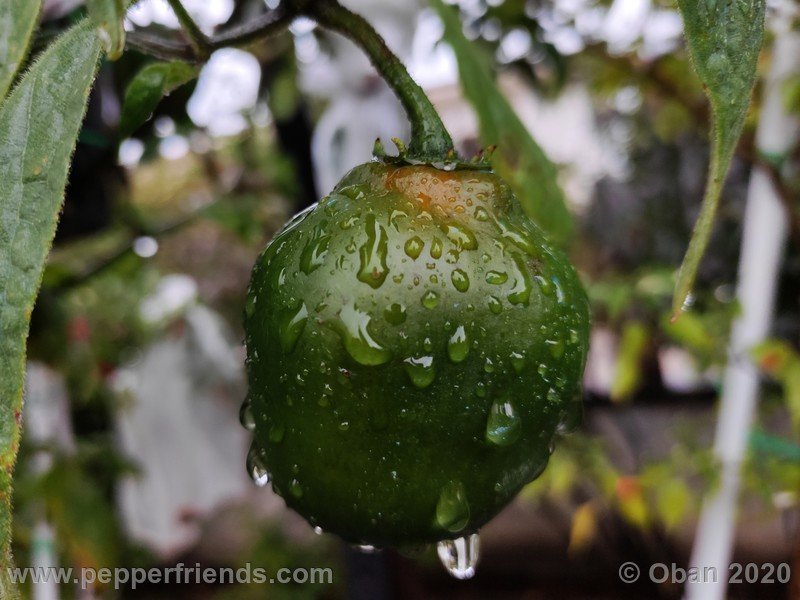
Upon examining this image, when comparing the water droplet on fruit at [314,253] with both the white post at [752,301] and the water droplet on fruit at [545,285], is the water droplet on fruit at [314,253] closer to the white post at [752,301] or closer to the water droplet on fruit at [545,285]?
the water droplet on fruit at [545,285]

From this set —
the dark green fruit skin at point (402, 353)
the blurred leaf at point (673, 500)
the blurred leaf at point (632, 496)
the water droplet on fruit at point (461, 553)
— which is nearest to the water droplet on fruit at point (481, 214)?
the dark green fruit skin at point (402, 353)

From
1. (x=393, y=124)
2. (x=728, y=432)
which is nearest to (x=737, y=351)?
(x=728, y=432)

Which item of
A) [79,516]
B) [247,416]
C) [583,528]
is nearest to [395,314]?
[247,416]

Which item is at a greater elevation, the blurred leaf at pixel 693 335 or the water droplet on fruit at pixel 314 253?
the water droplet on fruit at pixel 314 253

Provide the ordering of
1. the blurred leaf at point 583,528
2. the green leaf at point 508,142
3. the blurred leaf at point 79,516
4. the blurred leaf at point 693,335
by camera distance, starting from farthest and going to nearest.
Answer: the blurred leaf at point 583,528 → the blurred leaf at point 693,335 → the blurred leaf at point 79,516 → the green leaf at point 508,142

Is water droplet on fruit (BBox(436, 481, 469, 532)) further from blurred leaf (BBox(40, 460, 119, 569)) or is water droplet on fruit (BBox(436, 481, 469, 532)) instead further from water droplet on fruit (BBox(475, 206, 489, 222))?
blurred leaf (BBox(40, 460, 119, 569))

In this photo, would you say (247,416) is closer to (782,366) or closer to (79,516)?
(79,516)
